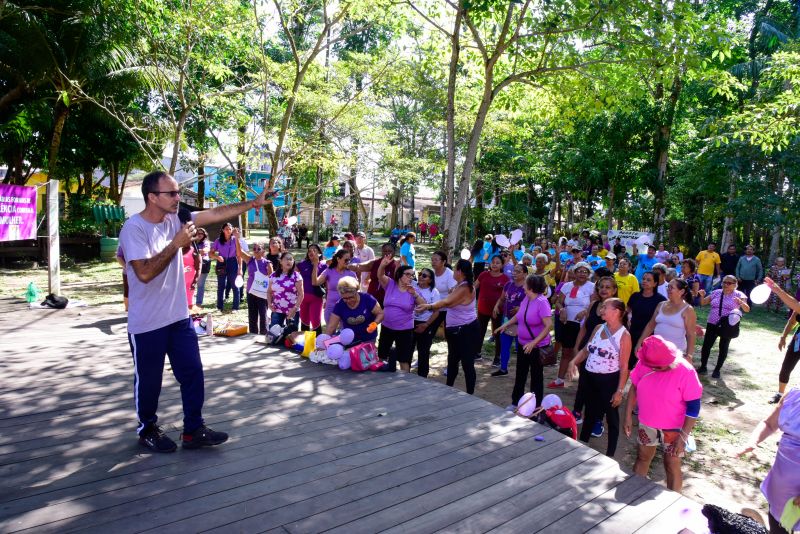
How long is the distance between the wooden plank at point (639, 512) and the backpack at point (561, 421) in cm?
95

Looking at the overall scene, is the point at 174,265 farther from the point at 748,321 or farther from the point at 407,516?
the point at 748,321

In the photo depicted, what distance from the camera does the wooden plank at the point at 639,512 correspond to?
308 cm

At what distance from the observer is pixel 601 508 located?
3.27 m

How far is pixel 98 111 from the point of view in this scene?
17953 mm

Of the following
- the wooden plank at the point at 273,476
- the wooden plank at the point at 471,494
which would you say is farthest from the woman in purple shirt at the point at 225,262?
the wooden plank at the point at 471,494

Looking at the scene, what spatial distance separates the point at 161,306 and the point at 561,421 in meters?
3.39

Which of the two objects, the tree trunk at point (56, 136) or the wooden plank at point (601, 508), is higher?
the tree trunk at point (56, 136)

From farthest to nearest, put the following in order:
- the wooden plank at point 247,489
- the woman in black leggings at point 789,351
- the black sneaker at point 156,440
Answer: the woman in black leggings at point 789,351 < the black sneaker at point 156,440 < the wooden plank at point 247,489

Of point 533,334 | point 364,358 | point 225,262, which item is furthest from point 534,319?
point 225,262

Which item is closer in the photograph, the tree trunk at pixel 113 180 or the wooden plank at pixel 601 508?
the wooden plank at pixel 601 508

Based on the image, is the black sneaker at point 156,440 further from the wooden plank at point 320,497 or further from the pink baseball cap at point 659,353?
the pink baseball cap at point 659,353

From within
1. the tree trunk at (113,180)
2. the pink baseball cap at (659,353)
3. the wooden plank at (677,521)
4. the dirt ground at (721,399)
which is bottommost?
the dirt ground at (721,399)

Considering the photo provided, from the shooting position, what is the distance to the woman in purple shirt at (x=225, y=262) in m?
10.4

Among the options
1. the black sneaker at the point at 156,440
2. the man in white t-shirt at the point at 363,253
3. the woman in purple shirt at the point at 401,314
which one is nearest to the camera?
the black sneaker at the point at 156,440
